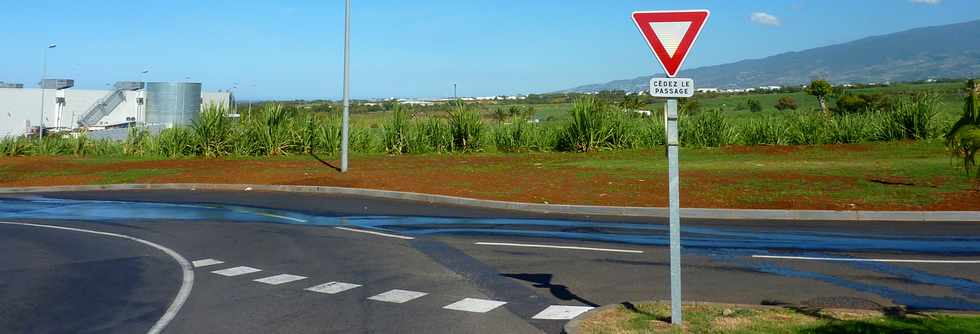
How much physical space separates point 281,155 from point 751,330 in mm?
28158

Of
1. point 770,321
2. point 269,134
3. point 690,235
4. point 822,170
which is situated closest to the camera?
point 770,321

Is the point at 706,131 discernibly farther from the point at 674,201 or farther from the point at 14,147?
the point at 674,201

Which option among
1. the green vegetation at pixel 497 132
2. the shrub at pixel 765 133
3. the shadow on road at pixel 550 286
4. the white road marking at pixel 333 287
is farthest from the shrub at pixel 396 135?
the white road marking at pixel 333 287

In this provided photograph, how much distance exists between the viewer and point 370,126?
1412 inches

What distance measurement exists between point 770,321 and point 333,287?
447 cm

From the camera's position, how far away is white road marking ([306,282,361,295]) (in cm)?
873

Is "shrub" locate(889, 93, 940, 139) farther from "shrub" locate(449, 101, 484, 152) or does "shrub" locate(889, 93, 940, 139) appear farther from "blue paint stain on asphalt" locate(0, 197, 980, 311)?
"blue paint stain on asphalt" locate(0, 197, 980, 311)

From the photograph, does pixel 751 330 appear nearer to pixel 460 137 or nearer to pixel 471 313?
pixel 471 313

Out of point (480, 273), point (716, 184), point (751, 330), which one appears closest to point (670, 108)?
point (751, 330)

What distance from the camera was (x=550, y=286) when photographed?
29.0ft

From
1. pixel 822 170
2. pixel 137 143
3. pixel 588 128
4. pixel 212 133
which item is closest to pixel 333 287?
pixel 822 170

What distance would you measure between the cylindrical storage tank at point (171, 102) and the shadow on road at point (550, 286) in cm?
6326

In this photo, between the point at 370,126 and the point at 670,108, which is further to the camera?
the point at 370,126

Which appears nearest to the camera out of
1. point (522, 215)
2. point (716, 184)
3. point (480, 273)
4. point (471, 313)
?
point (471, 313)
